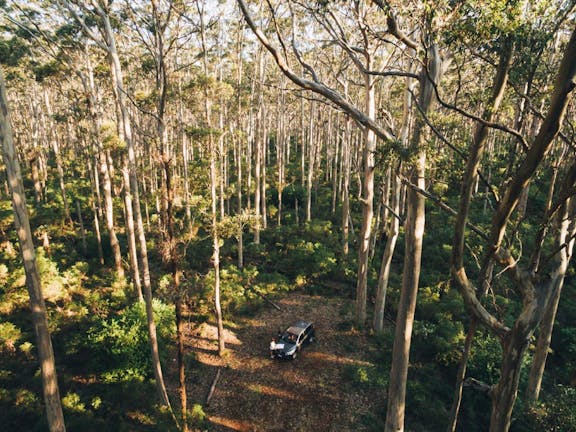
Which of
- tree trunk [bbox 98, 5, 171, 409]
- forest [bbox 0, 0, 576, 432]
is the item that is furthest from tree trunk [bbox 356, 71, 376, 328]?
tree trunk [bbox 98, 5, 171, 409]

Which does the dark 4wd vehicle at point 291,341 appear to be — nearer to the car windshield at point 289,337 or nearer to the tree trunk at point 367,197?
the car windshield at point 289,337

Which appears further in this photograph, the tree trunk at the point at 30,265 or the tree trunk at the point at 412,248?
the tree trunk at the point at 412,248

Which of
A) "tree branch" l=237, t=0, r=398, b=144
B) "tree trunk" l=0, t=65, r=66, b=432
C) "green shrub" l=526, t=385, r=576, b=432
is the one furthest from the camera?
"green shrub" l=526, t=385, r=576, b=432

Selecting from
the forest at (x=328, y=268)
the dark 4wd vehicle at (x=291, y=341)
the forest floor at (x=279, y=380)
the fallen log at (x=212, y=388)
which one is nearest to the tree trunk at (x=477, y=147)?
the forest at (x=328, y=268)

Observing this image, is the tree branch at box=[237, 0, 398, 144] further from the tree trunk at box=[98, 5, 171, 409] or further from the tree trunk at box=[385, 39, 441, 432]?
the tree trunk at box=[98, 5, 171, 409]

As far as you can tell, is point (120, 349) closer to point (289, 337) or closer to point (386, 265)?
point (289, 337)

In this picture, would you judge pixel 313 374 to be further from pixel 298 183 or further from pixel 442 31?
pixel 298 183
